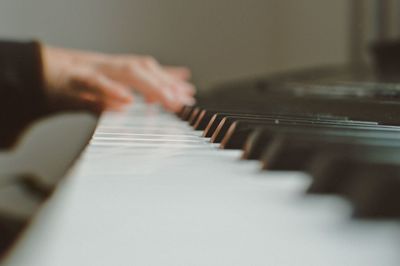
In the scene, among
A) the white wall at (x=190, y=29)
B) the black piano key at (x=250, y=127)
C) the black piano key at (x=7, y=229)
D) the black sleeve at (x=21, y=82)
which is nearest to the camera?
the black piano key at (x=250, y=127)

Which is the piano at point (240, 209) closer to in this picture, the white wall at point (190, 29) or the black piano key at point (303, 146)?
the black piano key at point (303, 146)

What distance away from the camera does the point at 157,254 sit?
10.8 inches

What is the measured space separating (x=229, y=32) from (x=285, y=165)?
2.78 m

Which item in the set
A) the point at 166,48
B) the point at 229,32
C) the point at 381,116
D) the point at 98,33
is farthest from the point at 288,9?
the point at 381,116

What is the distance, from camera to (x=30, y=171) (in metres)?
1.23

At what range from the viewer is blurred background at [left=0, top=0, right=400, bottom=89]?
2916 mm

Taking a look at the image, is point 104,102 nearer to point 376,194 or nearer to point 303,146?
point 303,146

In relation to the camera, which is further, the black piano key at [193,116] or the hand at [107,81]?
the hand at [107,81]

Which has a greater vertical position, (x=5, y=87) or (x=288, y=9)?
(x=288, y=9)

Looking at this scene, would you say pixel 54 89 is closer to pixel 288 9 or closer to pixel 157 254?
pixel 157 254

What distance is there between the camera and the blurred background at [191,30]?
292cm

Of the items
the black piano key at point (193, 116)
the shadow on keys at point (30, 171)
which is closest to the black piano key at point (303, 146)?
the black piano key at point (193, 116)

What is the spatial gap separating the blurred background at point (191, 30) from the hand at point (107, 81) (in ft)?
5.56

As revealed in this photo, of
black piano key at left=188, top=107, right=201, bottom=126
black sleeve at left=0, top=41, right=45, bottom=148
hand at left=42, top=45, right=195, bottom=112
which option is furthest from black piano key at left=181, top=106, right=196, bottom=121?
black sleeve at left=0, top=41, right=45, bottom=148
